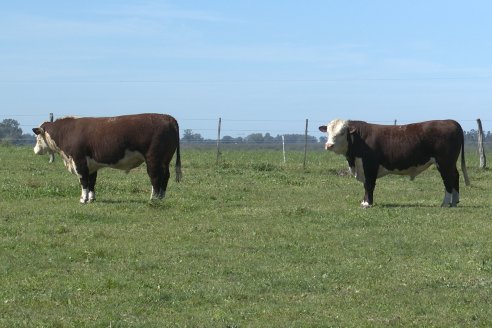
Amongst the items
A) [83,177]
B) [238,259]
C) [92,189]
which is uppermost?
[83,177]

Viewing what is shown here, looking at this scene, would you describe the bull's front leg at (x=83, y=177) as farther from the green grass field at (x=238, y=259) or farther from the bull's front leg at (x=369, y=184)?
the bull's front leg at (x=369, y=184)

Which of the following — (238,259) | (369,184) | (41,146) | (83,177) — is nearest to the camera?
(238,259)

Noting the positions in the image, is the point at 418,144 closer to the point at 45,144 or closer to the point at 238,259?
the point at 238,259

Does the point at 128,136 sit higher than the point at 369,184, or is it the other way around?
the point at 128,136

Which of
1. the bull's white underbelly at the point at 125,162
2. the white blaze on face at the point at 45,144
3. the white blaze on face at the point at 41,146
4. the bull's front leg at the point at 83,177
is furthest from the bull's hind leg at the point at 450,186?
the white blaze on face at the point at 41,146

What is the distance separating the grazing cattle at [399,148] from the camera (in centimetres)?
2083

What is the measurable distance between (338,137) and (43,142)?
24.4ft

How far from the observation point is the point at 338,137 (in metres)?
21.2

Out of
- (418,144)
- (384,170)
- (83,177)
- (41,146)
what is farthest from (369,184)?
(41,146)

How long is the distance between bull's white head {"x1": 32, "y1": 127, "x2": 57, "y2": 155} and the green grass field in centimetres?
92

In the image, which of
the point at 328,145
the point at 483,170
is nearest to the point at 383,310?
the point at 328,145

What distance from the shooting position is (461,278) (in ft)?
39.5

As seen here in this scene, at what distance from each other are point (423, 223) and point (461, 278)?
533 centimetres

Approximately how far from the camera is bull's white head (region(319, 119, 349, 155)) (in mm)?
21125
